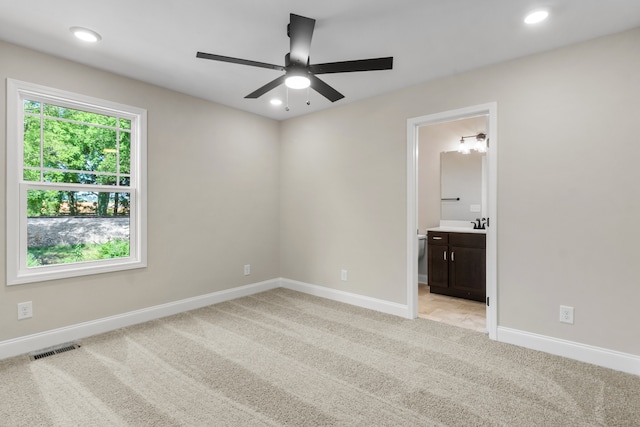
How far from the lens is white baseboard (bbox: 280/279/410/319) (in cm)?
363

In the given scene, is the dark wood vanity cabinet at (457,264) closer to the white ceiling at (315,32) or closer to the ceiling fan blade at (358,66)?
the white ceiling at (315,32)

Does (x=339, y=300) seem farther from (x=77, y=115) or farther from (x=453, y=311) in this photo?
(x=77, y=115)

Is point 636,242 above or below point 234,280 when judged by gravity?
above

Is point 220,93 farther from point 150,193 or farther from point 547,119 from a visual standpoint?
point 547,119

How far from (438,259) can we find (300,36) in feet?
11.6

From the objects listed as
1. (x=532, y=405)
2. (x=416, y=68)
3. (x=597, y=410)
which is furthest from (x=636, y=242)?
(x=416, y=68)

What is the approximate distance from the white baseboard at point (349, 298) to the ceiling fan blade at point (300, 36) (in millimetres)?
2683

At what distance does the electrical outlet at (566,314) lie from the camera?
8.57 ft

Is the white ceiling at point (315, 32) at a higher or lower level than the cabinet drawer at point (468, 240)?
higher

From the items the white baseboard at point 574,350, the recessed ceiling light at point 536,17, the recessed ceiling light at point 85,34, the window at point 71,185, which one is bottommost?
the white baseboard at point 574,350

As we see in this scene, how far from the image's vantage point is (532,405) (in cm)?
198

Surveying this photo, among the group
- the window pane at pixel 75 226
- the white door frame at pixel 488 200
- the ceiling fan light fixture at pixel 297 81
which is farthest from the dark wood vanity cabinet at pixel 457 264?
the window pane at pixel 75 226

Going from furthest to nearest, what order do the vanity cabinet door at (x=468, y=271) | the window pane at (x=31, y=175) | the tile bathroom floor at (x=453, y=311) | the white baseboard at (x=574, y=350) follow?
the vanity cabinet door at (x=468, y=271) → the tile bathroom floor at (x=453, y=311) → the window pane at (x=31, y=175) → the white baseboard at (x=574, y=350)

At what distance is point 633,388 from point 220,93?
14.4ft
